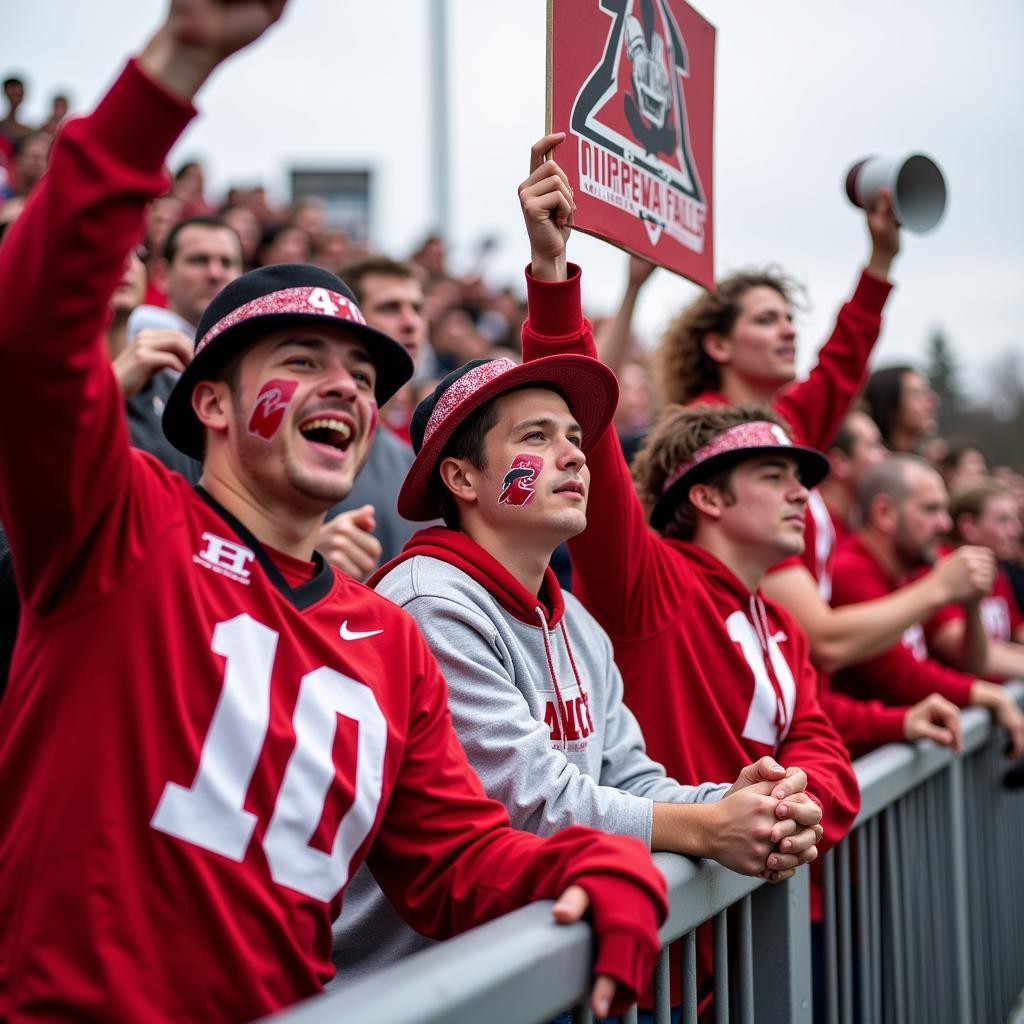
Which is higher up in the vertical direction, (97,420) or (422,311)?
(422,311)

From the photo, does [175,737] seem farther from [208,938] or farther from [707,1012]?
[707,1012]

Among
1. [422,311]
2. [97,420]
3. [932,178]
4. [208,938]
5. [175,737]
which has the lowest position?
[208,938]

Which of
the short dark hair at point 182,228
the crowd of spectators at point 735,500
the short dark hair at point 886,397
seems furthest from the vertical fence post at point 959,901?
the short dark hair at point 182,228

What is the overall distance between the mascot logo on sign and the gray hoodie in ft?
3.49

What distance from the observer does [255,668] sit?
6.34 ft

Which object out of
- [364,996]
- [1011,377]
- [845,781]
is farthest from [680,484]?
[1011,377]

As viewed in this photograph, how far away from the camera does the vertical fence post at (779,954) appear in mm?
2725

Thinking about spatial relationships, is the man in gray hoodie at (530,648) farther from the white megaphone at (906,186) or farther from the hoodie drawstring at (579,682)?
the white megaphone at (906,186)

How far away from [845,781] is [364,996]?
6.34 feet

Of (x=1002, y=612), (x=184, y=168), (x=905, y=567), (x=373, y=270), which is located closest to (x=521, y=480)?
(x=373, y=270)

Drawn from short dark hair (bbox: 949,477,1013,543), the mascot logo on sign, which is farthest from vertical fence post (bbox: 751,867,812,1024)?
short dark hair (bbox: 949,477,1013,543)

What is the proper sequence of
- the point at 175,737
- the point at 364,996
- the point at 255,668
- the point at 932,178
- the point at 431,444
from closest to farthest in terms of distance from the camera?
1. the point at 364,996
2. the point at 175,737
3. the point at 255,668
4. the point at 431,444
5. the point at 932,178

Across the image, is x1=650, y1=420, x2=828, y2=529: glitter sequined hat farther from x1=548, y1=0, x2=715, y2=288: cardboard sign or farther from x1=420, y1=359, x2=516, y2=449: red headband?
x1=420, y1=359, x2=516, y2=449: red headband

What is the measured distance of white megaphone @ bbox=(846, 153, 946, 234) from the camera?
4.34 metres
